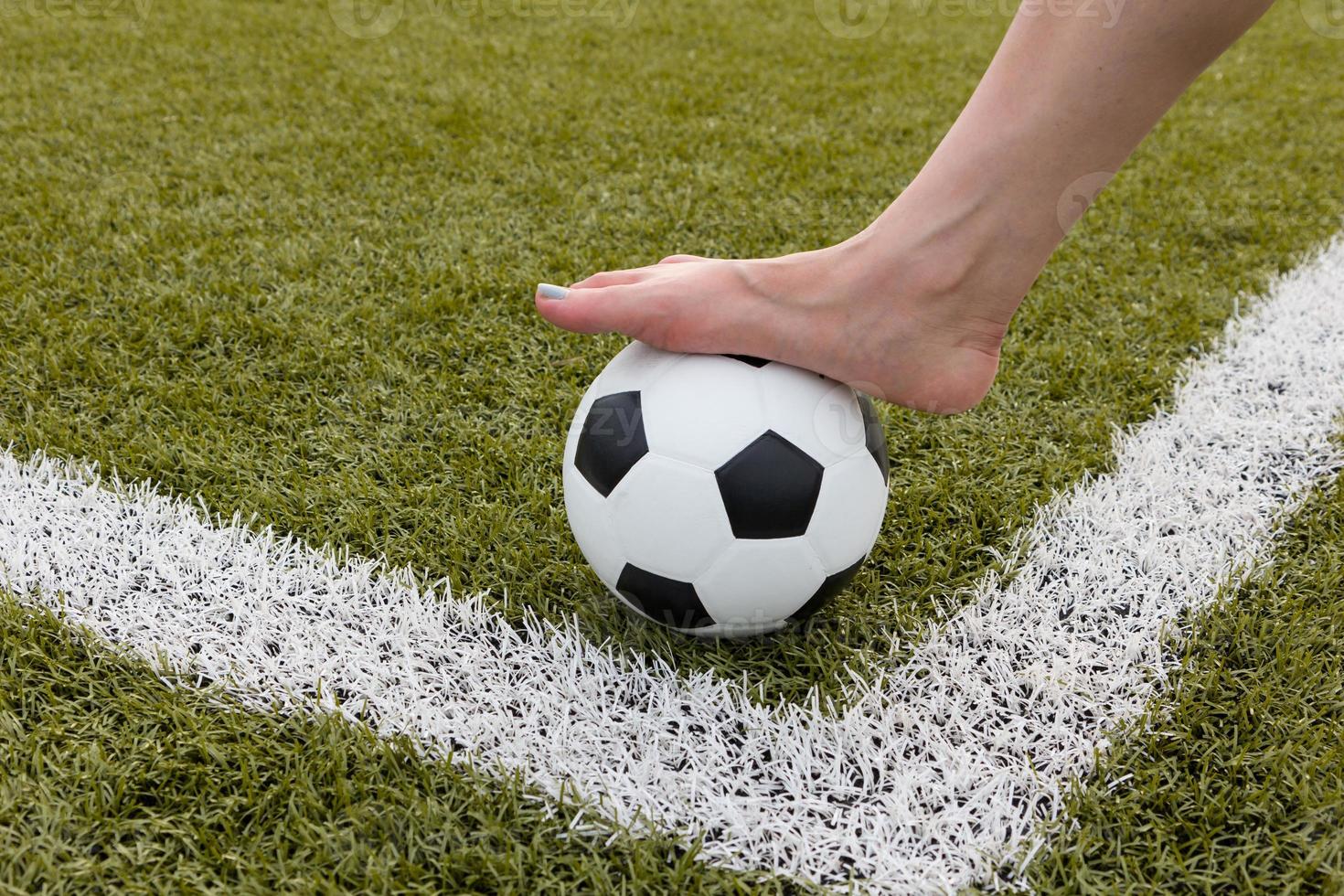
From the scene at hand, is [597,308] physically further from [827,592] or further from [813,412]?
[827,592]

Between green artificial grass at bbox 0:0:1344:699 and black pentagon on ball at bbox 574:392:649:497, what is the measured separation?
301mm

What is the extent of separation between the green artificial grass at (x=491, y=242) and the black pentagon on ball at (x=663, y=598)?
8cm

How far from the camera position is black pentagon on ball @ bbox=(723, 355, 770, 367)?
61.2 inches

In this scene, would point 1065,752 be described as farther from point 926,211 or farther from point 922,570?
point 926,211

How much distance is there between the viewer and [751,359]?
1560 millimetres

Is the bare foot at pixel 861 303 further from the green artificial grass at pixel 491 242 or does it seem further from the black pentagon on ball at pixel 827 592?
the green artificial grass at pixel 491 242

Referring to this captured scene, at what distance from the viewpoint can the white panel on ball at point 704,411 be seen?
147cm

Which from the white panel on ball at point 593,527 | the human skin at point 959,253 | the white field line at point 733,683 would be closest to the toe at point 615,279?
the human skin at point 959,253

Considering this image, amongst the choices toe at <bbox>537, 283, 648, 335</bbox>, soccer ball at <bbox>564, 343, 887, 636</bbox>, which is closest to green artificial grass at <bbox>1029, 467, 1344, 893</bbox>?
soccer ball at <bbox>564, 343, 887, 636</bbox>

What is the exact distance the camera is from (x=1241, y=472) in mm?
2055

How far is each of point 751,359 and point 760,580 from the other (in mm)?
357

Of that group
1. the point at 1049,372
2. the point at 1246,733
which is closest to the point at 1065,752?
the point at 1246,733

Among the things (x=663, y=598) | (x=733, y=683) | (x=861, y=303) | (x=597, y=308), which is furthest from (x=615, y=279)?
(x=733, y=683)

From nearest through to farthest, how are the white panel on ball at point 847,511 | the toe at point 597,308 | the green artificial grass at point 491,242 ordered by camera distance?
the white panel on ball at point 847,511 < the toe at point 597,308 < the green artificial grass at point 491,242
